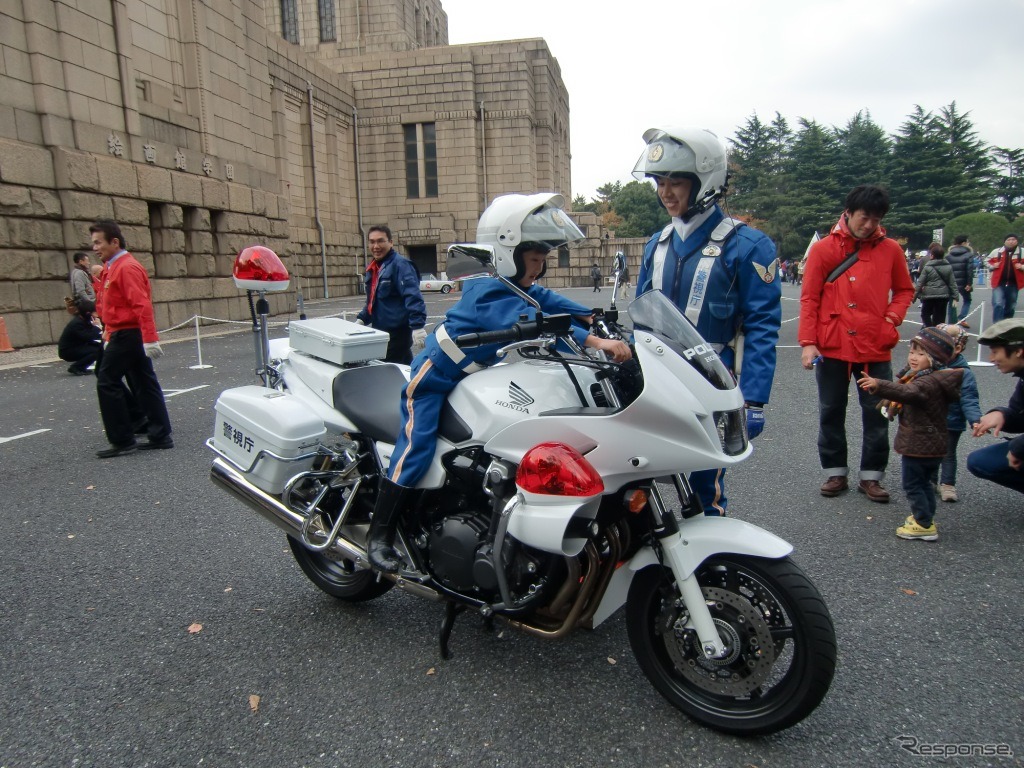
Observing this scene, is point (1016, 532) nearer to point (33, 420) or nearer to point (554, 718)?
point (554, 718)

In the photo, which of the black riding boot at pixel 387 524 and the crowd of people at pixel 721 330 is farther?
the black riding boot at pixel 387 524

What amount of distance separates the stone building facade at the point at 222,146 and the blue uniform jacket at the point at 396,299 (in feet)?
34.8

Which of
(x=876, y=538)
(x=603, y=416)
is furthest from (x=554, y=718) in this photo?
(x=876, y=538)

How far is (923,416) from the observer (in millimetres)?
4191

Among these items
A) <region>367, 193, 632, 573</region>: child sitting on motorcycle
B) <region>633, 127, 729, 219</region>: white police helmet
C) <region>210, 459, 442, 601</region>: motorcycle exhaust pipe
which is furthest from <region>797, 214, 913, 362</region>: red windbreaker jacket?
<region>210, 459, 442, 601</region>: motorcycle exhaust pipe

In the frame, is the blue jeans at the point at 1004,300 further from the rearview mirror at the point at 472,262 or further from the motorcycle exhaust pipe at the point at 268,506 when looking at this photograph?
the motorcycle exhaust pipe at the point at 268,506

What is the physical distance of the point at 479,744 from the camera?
2.44m

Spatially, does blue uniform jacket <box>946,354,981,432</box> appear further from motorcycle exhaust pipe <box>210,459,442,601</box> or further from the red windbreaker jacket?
motorcycle exhaust pipe <box>210,459,442,601</box>

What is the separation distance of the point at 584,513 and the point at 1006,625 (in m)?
2.17

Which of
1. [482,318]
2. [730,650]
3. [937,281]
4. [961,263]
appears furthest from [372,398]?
[961,263]

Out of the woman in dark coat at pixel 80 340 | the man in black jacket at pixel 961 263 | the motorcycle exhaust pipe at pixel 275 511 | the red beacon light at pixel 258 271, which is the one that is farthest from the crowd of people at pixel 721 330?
the man in black jacket at pixel 961 263

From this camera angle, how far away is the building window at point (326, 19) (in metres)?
45.9

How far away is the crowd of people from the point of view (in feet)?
8.89

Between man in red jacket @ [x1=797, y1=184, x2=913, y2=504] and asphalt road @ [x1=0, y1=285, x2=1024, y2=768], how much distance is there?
0.32 m
